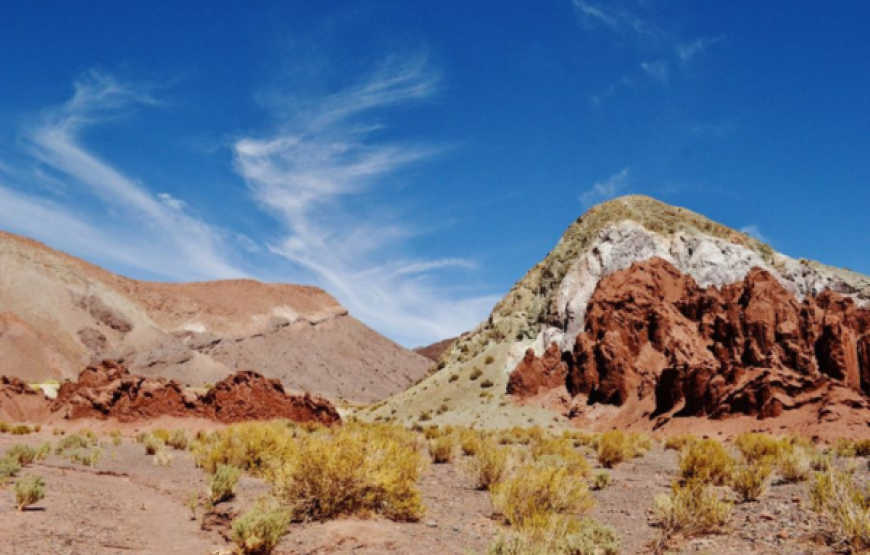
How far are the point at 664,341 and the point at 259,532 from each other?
125ft

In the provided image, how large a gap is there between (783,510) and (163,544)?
10315mm

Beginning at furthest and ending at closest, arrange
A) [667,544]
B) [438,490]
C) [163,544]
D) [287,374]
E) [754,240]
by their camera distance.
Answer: [287,374], [754,240], [438,490], [163,544], [667,544]

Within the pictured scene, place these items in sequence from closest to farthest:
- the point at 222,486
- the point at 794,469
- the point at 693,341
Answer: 1. the point at 222,486
2. the point at 794,469
3. the point at 693,341

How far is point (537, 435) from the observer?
94.0 feet

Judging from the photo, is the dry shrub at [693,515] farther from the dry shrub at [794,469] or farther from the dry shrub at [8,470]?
the dry shrub at [8,470]

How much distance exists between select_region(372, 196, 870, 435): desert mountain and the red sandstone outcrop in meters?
11.6

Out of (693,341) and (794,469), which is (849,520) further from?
(693,341)

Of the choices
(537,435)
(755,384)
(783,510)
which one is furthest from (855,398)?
(783,510)

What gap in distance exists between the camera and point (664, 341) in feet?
133

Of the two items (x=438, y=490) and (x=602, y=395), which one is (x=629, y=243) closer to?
(x=602, y=395)

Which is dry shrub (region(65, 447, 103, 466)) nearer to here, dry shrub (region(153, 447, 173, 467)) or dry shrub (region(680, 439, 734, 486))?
dry shrub (region(153, 447, 173, 467))

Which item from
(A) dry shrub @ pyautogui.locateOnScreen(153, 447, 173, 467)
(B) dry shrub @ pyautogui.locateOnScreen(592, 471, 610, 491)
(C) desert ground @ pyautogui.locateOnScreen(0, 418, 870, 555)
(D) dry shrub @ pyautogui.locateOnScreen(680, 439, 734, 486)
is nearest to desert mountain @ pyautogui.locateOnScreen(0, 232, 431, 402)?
(A) dry shrub @ pyautogui.locateOnScreen(153, 447, 173, 467)

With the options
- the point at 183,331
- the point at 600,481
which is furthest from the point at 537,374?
the point at 183,331

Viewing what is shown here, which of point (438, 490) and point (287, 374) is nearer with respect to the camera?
point (438, 490)
